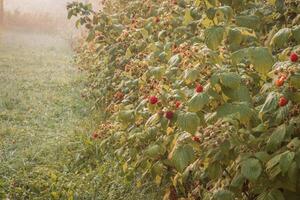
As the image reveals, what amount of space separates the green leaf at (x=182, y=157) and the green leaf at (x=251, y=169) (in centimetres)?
38

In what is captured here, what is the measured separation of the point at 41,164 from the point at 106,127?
1325mm

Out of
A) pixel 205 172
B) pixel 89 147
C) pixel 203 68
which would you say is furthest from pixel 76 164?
pixel 203 68

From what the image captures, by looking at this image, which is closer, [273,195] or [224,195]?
[273,195]

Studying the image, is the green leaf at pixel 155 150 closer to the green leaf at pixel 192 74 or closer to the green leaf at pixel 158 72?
the green leaf at pixel 158 72

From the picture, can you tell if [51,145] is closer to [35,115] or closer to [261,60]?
[35,115]

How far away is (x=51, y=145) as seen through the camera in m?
6.73

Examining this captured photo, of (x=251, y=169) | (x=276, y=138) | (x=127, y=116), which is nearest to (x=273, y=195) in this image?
(x=251, y=169)

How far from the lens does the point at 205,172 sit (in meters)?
3.49

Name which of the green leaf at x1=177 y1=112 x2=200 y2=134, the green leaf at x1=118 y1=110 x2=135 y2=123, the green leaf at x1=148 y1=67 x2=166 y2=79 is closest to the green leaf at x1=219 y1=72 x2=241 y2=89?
the green leaf at x1=177 y1=112 x2=200 y2=134

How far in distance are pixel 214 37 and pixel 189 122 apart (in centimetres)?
63

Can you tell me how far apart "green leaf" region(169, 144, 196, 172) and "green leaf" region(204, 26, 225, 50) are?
2.30 ft

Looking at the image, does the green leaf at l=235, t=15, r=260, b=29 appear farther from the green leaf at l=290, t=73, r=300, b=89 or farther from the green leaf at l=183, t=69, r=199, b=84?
the green leaf at l=290, t=73, r=300, b=89

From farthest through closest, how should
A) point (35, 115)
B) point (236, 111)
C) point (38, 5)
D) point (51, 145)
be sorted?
point (38, 5) → point (35, 115) → point (51, 145) → point (236, 111)

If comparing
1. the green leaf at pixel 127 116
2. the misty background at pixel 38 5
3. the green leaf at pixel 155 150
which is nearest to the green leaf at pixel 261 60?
the green leaf at pixel 155 150
